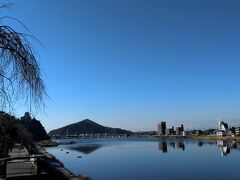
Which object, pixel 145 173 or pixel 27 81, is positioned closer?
pixel 27 81

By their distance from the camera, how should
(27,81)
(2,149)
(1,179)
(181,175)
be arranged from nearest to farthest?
(27,81)
(2,149)
(1,179)
(181,175)

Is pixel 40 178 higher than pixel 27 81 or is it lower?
lower

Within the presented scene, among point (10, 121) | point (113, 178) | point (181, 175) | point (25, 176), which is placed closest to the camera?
point (10, 121)

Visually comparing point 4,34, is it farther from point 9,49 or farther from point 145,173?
point 145,173

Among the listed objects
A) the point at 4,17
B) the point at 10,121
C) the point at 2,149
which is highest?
the point at 4,17

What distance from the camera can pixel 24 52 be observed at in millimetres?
5125

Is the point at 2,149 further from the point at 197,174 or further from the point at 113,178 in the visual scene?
the point at 197,174

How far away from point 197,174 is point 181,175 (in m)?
3.16

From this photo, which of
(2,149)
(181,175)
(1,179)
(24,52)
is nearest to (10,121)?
(2,149)

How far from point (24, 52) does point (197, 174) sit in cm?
5137

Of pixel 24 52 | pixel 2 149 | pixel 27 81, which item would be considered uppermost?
pixel 24 52

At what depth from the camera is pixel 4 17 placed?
5047 millimetres

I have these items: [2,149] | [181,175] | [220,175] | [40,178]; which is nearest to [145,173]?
[181,175]

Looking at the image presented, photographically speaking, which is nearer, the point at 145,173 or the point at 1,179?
the point at 1,179
